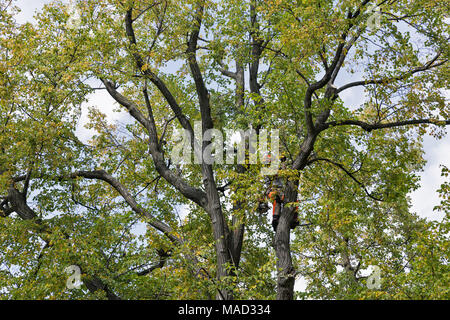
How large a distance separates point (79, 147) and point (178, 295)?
5.67 meters

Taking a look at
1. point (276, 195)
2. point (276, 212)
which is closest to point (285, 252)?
point (276, 212)

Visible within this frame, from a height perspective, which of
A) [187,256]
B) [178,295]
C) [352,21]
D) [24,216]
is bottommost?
[178,295]

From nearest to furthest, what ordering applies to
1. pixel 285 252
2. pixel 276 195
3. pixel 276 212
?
pixel 285 252, pixel 276 195, pixel 276 212

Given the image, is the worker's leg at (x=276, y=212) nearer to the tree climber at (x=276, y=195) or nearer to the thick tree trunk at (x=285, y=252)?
the tree climber at (x=276, y=195)

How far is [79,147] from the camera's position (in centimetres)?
1349

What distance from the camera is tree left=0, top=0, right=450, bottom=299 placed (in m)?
10.2

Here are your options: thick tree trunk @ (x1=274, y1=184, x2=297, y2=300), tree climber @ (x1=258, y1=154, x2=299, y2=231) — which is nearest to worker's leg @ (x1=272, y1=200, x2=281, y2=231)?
tree climber @ (x1=258, y1=154, x2=299, y2=231)

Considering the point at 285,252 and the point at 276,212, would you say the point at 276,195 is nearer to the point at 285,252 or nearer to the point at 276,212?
the point at 276,212

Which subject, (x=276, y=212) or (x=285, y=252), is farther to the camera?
(x=276, y=212)

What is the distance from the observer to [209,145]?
1239cm

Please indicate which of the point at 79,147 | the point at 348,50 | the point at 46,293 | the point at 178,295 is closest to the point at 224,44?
the point at 348,50

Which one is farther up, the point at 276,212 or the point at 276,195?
the point at 276,195

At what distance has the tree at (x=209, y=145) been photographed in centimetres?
1016

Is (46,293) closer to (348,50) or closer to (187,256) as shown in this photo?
(187,256)
